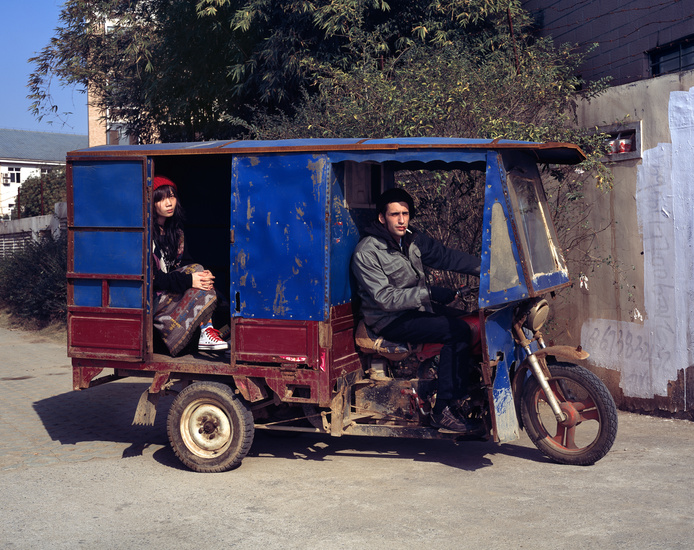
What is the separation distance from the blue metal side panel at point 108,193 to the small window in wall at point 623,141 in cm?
471

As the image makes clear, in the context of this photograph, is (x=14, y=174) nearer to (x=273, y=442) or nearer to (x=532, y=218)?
(x=273, y=442)

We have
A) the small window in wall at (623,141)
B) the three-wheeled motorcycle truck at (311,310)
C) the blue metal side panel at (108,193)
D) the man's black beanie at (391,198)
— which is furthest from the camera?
the small window in wall at (623,141)

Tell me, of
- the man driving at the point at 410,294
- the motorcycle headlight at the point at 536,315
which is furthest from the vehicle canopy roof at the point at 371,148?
the motorcycle headlight at the point at 536,315

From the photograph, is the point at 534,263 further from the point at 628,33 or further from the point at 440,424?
the point at 628,33

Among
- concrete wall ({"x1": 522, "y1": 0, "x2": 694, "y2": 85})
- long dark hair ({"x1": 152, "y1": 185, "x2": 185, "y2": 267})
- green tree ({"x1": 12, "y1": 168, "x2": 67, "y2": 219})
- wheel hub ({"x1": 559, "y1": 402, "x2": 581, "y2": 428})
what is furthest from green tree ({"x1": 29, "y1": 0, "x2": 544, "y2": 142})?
green tree ({"x1": 12, "y1": 168, "x2": 67, "y2": 219})

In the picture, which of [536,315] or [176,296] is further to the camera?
[176,296]

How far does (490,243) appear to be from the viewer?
5.54m

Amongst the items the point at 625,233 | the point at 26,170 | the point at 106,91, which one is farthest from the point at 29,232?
the point at 26,170

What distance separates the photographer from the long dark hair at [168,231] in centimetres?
649

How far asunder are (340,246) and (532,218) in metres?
1.52

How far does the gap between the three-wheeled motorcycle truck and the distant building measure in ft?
170

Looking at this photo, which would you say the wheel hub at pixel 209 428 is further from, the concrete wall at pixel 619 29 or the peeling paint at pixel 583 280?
the concrete wall at pixel 619 29

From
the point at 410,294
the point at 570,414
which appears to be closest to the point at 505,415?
the point at 570,414

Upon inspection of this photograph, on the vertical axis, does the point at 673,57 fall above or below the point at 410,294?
above
